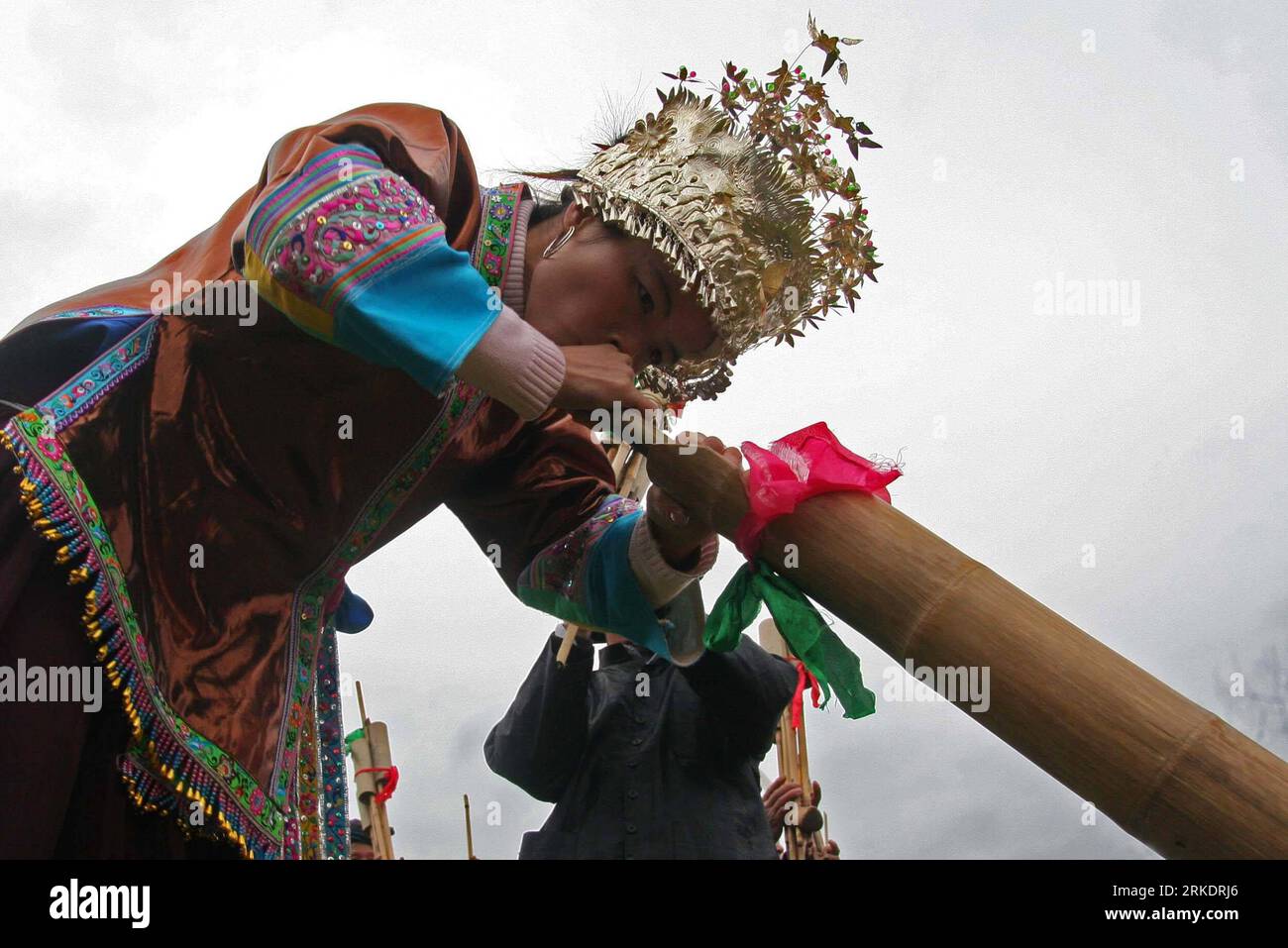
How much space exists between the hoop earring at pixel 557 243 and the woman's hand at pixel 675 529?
1.48 ft

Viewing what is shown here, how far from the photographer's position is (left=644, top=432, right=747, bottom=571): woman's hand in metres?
2.26

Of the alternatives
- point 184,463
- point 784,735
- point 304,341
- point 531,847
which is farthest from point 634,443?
point 784,735

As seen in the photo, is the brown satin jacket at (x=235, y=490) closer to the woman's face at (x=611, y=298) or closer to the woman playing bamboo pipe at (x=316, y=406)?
the woman playing bamboo pipe at (x=316, y=406)

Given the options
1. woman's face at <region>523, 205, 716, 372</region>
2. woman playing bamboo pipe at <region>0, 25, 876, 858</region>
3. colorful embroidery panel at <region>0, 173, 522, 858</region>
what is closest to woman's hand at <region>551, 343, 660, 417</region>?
woman playing bamboo pipe at <region>0, 25, 876, 858</region>

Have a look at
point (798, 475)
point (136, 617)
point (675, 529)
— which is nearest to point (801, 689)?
point (675, 529)

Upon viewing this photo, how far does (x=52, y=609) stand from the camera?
6.11 ft

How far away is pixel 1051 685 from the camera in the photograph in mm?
1644

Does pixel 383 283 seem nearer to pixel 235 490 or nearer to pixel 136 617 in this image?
pixel 235 490

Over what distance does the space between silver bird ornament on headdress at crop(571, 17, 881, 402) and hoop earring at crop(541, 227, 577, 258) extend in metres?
0.05

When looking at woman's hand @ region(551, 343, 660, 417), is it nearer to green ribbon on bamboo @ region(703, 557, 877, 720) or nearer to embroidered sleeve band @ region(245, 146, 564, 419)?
embroidered sleeve band @ region(245, 146, 564, 419)

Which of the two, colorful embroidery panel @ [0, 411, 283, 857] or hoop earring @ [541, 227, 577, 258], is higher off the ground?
hoop earring @ [541, 227, 577, 258]

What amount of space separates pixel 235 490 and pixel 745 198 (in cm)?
103

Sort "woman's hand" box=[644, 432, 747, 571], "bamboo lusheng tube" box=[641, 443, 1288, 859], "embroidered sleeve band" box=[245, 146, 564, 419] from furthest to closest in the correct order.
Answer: "woman's hand" box=[644, 432, 747, 571], "embroidered sleeve band" box=[245, 146, 564, 419], "bamboo lusheng tube" box=[641, 443, 1288, 859]
